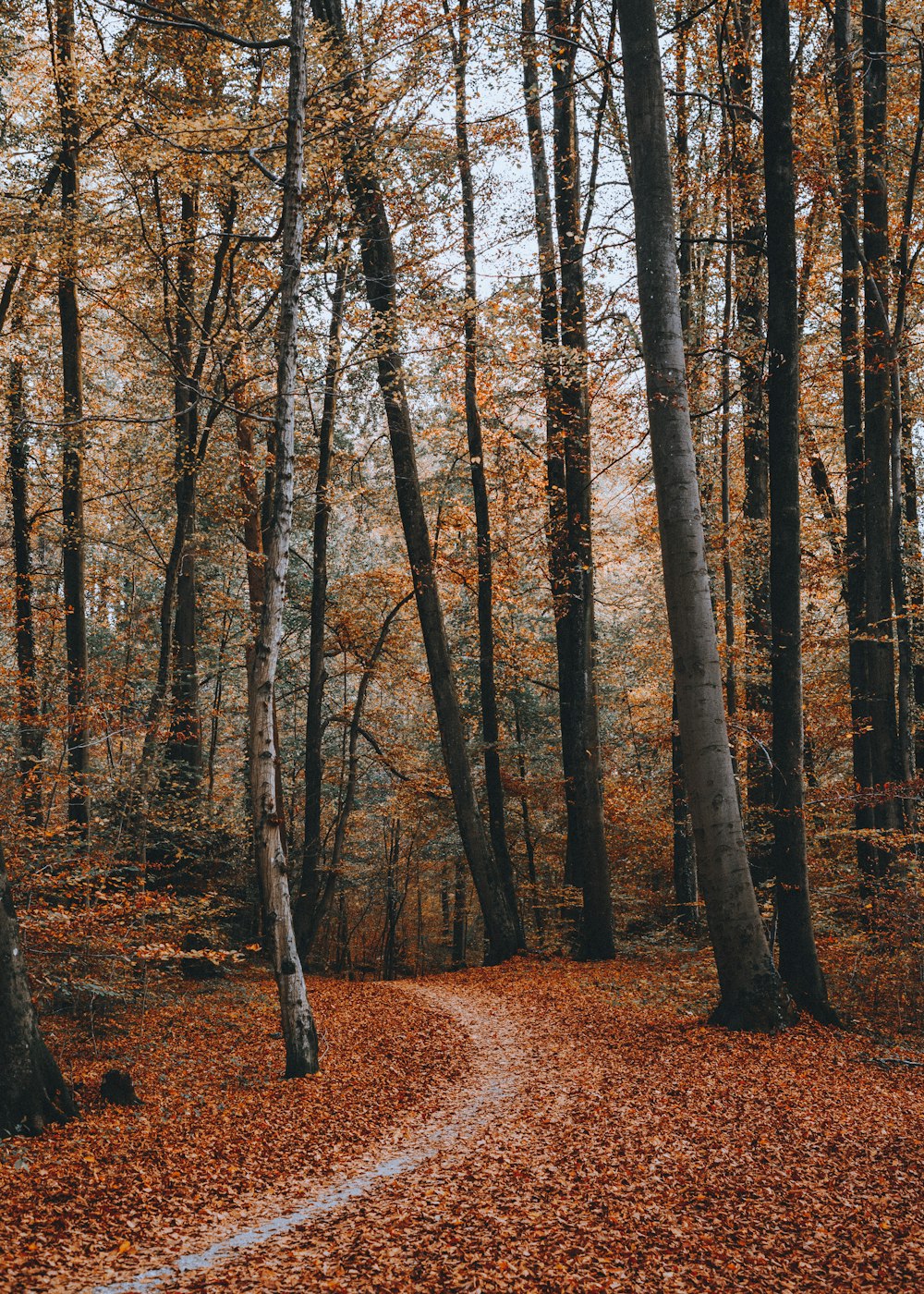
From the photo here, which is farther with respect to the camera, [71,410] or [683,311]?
[683,311]

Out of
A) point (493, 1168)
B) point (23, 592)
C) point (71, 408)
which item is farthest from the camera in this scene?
point (23, 592)

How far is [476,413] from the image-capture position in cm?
1501

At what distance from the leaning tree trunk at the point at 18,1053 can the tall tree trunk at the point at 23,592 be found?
18.5 feet

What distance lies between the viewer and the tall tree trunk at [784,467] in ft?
27.6

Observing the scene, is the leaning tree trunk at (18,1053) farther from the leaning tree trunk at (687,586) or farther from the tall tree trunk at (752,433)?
the tall tree trunk at (752,433)

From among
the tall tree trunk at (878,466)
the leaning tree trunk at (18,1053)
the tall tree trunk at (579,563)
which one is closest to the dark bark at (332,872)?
the tall tree trunk at (579,563)

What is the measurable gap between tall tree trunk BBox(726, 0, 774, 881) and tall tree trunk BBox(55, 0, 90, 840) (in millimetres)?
8927

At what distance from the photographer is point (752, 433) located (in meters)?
13.0

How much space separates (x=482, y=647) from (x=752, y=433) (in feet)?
18.6

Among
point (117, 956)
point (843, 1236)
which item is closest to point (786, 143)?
point (843, 1236)

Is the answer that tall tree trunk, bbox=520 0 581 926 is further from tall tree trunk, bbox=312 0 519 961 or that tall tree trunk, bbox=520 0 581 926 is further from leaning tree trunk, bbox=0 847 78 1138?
leaning tree trunk, bbox=0 847 78 1138

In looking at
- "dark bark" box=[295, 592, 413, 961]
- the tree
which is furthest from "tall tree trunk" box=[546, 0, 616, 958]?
the tree

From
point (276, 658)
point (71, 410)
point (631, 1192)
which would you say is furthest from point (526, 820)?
point (631, 1192)

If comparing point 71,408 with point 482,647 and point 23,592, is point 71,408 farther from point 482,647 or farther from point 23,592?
point 482,647
